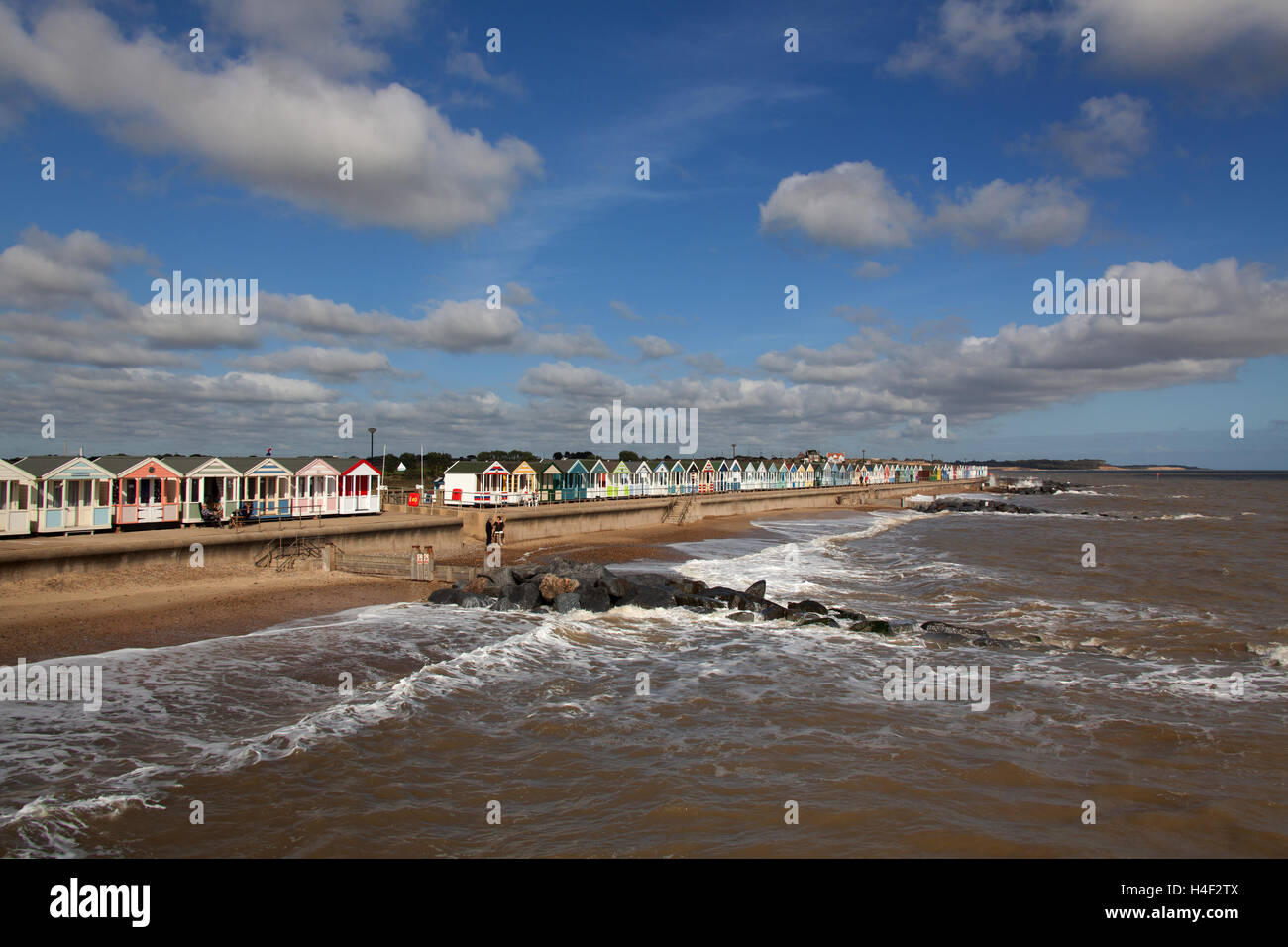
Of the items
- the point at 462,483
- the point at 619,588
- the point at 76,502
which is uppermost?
the point at 462,483

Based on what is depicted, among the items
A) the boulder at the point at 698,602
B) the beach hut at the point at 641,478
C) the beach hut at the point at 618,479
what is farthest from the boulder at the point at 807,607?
the beach hut at the point at 641,478

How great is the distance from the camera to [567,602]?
65.9 ft

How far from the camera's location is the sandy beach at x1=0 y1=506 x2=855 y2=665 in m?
15.7

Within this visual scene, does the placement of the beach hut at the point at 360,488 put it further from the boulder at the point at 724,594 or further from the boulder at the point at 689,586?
the boulder at the point at 724,594

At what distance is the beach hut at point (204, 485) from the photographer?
26906mm

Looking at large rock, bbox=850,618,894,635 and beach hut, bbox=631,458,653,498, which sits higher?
beach hut, bbox=631,458,653,498

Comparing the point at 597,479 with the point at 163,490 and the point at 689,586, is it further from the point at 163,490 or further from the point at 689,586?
the point at 689,586

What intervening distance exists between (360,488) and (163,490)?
981cm

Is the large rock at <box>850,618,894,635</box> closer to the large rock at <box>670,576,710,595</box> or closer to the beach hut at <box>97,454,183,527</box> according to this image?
the large rock at <box>670,576,710,595</box>

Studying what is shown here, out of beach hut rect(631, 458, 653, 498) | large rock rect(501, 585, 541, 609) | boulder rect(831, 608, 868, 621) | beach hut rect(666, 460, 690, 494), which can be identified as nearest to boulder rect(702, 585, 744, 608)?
boulder rect(831, 608, 868, 621)

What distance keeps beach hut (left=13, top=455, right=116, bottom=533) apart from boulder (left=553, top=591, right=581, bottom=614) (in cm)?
1731

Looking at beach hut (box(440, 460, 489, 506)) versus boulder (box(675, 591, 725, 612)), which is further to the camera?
beach hut (box(440, 460, 489, 506))

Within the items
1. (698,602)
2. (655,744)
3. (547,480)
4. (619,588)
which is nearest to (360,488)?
(547,480)
